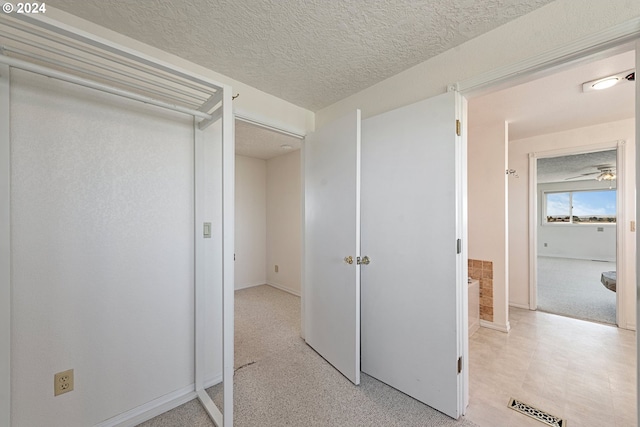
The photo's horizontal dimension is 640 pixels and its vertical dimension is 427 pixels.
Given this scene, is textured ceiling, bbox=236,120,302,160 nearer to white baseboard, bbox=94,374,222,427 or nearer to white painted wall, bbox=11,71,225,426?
white painted wall, bbox=11,71,225,426

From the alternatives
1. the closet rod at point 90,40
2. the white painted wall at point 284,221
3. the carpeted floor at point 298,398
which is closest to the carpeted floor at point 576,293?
the carpeted floor at point 298,398

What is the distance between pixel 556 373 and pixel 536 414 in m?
0.65

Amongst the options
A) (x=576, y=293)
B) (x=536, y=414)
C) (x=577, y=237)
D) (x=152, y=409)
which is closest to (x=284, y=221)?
(x=152, y=409)

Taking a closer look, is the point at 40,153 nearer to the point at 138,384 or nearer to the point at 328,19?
the point at 138,384

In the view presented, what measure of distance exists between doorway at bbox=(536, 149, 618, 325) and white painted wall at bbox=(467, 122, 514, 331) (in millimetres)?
2104

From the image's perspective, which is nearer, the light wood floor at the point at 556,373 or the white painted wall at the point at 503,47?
the white painted wall at the point at 503,47

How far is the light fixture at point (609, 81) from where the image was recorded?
74.5 inches

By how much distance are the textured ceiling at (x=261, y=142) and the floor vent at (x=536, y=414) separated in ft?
9.76

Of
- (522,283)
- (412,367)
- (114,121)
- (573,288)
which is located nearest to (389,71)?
(114,121)

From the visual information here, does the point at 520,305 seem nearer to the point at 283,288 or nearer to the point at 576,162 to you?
the point at 576,162

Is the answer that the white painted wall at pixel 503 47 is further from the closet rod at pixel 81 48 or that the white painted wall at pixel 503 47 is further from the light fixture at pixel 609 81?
the closet rod at pixel 81 48

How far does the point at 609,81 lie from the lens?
1995mm

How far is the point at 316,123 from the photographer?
8.74ft

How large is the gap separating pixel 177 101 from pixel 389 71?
5.10 feet
